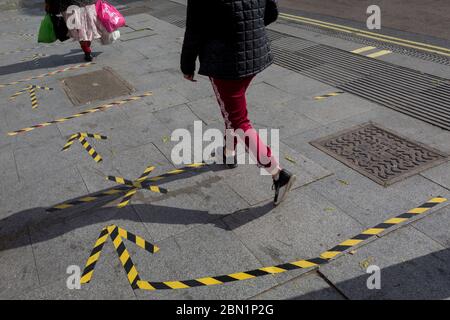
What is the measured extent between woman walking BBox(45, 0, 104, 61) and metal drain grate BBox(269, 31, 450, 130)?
3.83 m

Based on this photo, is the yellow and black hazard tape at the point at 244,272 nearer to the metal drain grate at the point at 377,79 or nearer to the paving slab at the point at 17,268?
the paving slab at the point at 17,268

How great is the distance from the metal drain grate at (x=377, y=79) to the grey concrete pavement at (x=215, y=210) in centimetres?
30

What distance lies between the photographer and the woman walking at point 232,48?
116 inches

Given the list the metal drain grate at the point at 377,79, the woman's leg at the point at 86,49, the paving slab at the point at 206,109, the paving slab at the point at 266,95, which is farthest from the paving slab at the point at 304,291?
the woman's leg at the point at 86,49

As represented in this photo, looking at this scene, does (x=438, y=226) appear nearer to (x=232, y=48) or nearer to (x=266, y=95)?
(x=232, y=48)

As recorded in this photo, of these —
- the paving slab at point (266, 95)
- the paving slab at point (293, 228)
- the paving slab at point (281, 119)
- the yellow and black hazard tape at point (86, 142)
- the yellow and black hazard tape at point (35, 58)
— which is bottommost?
the paving slab at point (293, 228)

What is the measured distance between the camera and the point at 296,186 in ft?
13.3

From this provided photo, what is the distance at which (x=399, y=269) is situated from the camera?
300 cm

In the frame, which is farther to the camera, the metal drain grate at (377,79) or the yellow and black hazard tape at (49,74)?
the yellow and black hazard tape at (49,74)

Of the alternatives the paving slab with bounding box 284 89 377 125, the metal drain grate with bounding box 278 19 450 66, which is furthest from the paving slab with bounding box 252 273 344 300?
the metal drain grate with bounding box 278 19 450 66

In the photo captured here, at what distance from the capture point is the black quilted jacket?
2.92 metres

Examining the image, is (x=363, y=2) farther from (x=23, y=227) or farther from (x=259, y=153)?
(x=23, y=227)
